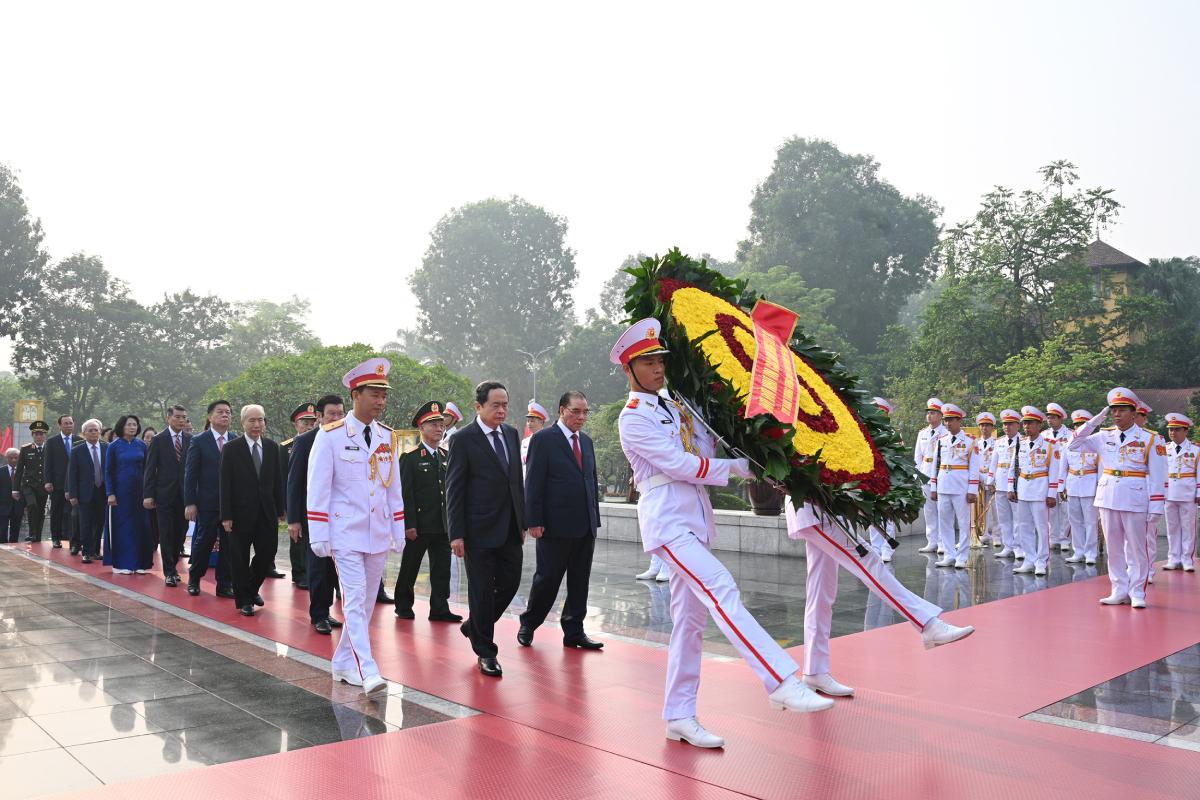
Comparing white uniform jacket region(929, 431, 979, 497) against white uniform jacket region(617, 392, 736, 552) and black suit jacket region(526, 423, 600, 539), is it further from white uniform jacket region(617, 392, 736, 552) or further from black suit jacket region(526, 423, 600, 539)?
white uniform jacket region(617, 392, 736, 552)

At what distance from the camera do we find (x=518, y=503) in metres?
6.54

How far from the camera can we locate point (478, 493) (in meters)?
6.42

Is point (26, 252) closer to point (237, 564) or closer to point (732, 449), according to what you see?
point (237, 564)

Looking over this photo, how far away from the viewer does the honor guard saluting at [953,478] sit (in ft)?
39.1

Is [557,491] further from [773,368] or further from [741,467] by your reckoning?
[741,467]

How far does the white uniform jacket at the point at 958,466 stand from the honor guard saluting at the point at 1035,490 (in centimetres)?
55

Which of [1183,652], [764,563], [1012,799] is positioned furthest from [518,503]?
[764,563]

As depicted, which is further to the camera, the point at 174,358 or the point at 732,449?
the point at 174,358

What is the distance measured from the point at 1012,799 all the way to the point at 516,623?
15.8 feet

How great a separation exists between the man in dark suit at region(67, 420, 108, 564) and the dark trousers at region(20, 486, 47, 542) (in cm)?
328

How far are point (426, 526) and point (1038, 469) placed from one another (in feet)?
25.0

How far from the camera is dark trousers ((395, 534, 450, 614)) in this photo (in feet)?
26.9

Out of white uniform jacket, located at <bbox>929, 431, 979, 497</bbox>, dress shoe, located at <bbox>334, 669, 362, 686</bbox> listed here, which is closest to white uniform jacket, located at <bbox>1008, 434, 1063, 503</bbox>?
white uniform jacket, located at <bbox>929, 431, 979, 497</bbox>

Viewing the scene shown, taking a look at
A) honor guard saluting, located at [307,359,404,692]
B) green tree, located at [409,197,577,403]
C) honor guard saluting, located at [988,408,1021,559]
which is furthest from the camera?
green tree, located at [409,197,577,403]
